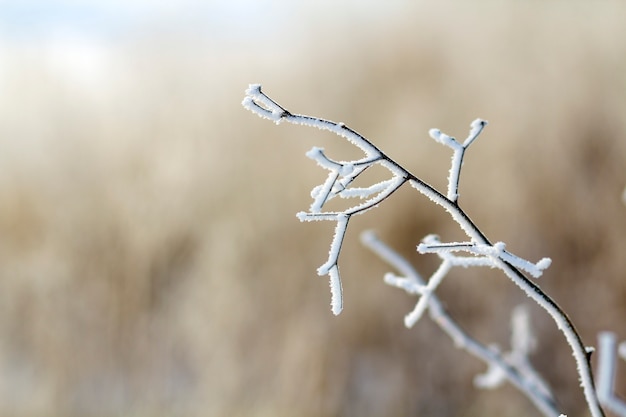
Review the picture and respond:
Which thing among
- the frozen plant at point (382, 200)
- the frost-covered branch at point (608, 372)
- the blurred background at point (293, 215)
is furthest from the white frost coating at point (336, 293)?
the blurred background at point (293, 215)

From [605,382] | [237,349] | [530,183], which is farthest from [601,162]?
[605,382]

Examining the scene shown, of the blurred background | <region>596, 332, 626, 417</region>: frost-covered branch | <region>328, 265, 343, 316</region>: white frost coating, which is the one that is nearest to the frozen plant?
<region>328, 265, 343, 316</region>: white frost coating

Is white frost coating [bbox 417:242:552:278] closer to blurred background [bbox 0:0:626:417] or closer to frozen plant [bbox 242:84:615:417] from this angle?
frozen plant [bbox 242:84:615:417]

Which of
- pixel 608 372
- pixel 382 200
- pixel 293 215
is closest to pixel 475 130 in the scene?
pixel 382 200

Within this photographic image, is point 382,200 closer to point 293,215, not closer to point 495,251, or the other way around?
point 495,251

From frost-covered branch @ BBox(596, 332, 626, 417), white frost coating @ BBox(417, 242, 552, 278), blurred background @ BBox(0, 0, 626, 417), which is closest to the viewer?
white frost coating @ BBox(417, 242, 552, 278)

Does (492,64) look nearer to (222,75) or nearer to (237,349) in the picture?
(222,75)

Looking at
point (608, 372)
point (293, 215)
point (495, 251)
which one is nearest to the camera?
point (495, 251)

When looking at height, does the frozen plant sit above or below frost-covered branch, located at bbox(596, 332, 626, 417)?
below
